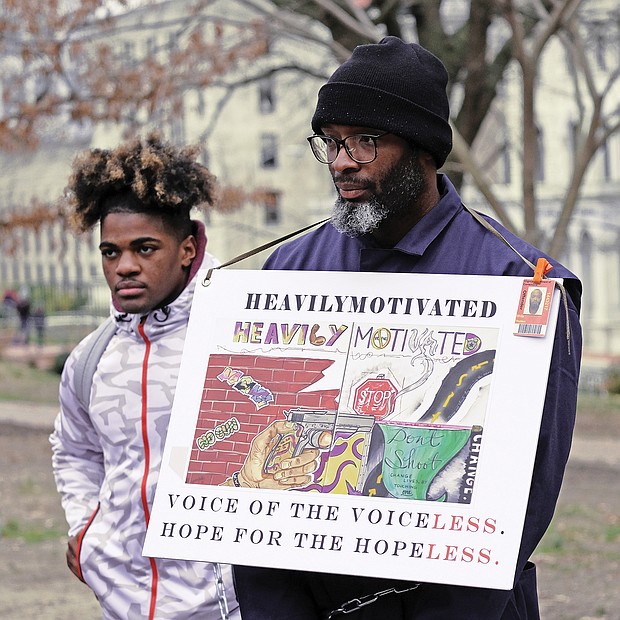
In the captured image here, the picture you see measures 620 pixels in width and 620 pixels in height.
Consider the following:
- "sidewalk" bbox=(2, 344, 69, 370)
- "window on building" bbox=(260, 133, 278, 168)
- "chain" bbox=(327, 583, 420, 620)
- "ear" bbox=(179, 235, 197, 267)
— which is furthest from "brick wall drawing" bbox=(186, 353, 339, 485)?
"sidewalk" bbox=(2, 344, 69, 370)

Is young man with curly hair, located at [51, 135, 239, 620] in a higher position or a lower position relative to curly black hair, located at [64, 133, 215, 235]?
lower

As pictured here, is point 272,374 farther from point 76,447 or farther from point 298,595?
point 76,447

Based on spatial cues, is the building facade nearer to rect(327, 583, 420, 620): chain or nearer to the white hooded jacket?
the white hooded jacket

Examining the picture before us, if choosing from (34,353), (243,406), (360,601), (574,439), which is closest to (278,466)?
(243,406)

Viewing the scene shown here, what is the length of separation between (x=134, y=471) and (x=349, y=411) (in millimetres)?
1125

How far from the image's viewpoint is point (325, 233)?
313cm

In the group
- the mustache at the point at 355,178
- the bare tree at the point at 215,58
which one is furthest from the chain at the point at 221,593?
the bare tree at the point at 215,58

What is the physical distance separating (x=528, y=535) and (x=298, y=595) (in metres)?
0.55

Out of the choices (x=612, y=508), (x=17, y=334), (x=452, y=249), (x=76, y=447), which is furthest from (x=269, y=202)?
(x=17, y=334)

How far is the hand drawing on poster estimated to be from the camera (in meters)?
2.62

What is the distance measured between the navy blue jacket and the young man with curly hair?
71 cm

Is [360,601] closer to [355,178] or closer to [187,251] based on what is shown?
[355,178]

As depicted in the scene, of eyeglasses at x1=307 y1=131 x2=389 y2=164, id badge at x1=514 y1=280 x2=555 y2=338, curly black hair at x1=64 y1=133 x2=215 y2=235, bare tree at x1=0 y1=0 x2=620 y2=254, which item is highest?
bare tree at x1=0 y1=0 x2=620 y2=254

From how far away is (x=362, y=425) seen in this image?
2.71 metres
